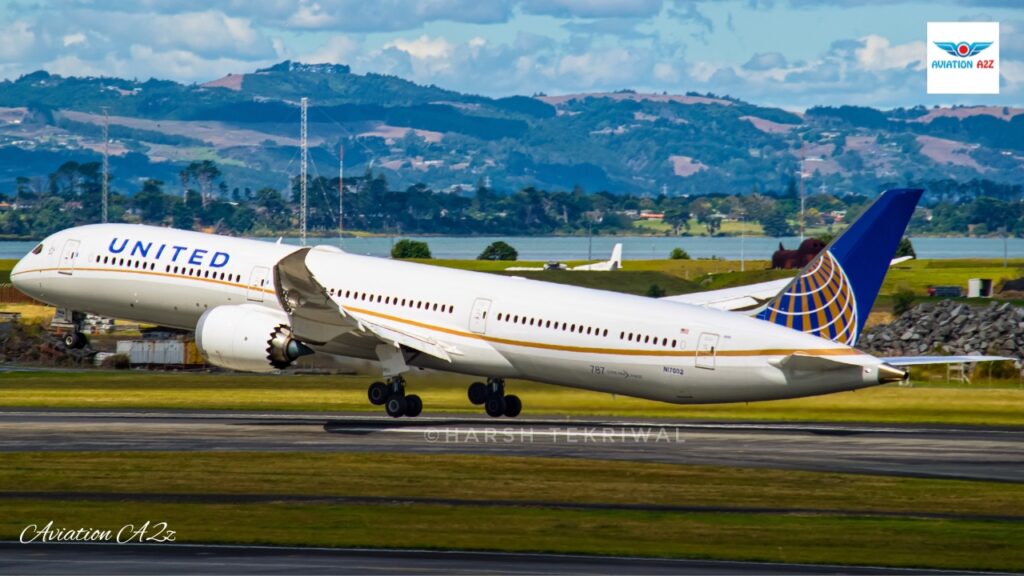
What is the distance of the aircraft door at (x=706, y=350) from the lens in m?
47.5

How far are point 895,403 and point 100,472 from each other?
28.9 metres

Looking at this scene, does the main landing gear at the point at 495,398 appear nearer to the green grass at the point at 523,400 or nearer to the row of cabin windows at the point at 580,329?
the green grass at the point at 523,400

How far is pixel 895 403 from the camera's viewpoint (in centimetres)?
5644

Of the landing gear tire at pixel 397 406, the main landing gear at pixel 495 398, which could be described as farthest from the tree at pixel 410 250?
the landing gear tire at pixel 397 406

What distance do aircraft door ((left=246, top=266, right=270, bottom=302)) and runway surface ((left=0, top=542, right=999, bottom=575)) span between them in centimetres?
2487

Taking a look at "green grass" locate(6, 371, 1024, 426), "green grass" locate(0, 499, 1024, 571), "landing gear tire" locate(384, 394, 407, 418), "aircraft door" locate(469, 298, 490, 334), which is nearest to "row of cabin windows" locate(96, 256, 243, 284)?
"green grass" locate(6, 371, 1024, 426)

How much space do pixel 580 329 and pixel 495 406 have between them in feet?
17.8

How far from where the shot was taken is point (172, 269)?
56031 millimetres

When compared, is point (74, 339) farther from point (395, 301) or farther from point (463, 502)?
point (463, 502)

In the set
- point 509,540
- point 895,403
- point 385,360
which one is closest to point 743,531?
point 509,540

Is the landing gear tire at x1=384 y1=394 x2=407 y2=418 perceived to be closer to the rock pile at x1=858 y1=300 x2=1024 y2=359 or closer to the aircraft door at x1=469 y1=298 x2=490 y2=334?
the aircraft door at x1=469 y1=298 x2=490 y2=334

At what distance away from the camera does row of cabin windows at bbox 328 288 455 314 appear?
52.4 m

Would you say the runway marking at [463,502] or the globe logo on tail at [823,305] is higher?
the globe logo on tail at [823,305]

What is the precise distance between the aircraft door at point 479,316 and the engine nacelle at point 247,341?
5.38 metres
